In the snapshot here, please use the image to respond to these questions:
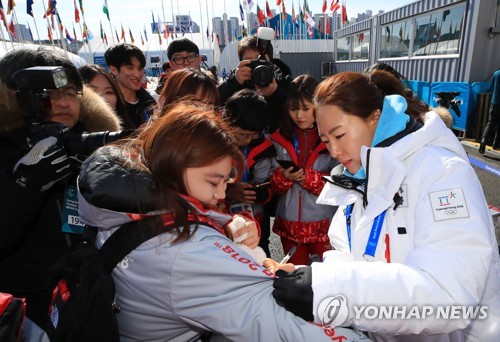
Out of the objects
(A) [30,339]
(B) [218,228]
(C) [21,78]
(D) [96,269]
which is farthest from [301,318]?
(C) [21,78]

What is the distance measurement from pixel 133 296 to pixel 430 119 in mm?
1207

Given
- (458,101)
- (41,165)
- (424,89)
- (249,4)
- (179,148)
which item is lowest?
(458,101)

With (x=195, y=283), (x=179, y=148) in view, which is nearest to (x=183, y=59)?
(x=179, y=148)

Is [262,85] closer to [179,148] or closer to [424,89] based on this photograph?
[179,148]

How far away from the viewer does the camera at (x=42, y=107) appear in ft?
4.64

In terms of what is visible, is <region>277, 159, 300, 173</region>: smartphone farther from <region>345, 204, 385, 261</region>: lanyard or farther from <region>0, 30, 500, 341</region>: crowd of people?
<region>345, 204, 385, 261</region>: lanyard

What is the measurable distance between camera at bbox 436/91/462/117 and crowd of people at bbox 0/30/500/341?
8.23 m

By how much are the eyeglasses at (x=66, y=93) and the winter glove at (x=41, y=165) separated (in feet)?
1.31

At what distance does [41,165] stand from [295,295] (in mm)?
1116

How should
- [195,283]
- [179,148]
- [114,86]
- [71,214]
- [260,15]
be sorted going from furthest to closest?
1. [260,15]
2. [114,86]
3. [71,214]
4. [179,148]
5. [195,283]

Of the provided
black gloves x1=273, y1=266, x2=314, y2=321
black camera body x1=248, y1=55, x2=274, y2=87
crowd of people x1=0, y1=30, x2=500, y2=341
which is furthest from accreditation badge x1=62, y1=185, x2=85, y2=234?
black camera body x1=248, y1=55, x2=274, y2=87

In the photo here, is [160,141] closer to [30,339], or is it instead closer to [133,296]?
[133,296]

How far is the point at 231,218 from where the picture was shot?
1.15 meters

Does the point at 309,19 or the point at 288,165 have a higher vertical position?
the point at 309,19
